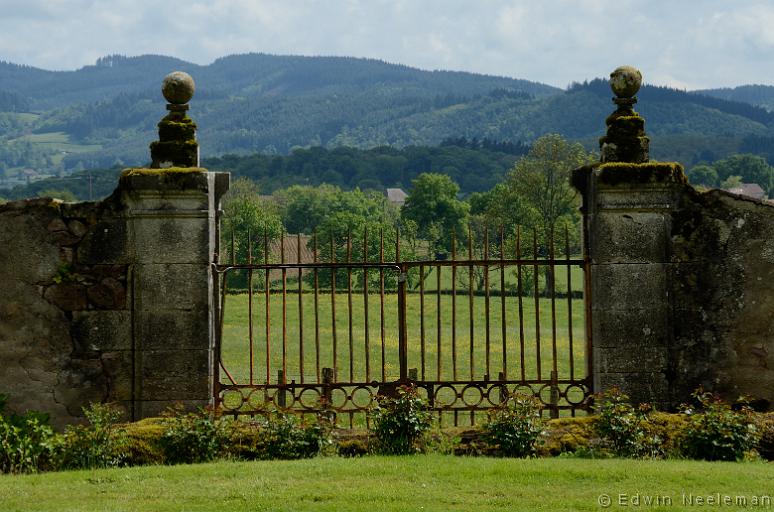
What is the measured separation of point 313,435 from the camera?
7.84 metres

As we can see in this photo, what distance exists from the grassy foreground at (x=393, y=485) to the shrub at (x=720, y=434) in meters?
0.24

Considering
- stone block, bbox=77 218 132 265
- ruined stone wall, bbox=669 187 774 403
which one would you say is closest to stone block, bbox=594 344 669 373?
ruined stone wall, bbox=669 187 774 403

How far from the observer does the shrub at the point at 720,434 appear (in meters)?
7.63

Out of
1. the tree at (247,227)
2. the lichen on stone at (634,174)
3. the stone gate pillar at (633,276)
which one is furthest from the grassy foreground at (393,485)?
the lichen on stone at (634,174)

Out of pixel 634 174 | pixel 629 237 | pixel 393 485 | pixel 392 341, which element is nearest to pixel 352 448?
pixel 393 485

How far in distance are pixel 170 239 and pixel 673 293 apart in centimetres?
415

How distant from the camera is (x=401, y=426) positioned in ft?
25.6

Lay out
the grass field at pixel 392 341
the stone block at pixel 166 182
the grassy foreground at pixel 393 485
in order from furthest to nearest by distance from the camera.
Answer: the grass field at pixel 392 341, the stone block at pixel 166 182, the grassy foreground at pixel 393 485

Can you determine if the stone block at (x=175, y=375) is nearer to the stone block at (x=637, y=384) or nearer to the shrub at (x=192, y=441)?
the shrub at (x=192, y=441)

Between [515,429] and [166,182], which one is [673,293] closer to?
[515,429]

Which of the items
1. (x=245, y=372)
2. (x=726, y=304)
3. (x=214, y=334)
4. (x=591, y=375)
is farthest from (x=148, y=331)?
(x=245, y=372)

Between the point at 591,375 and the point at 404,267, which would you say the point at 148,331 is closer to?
the point at 404,267

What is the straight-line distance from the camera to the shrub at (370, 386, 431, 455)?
7781mm

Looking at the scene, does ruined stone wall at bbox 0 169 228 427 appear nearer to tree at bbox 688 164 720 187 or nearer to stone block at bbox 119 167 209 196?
stone block at bbox 119 167 209 196
